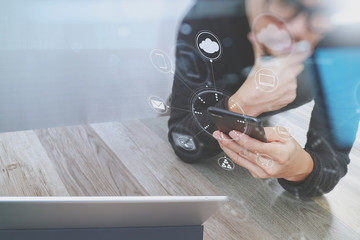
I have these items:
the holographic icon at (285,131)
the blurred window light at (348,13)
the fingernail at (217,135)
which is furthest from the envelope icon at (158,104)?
the blurred window light at (348,13)

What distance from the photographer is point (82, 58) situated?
63 centimetres

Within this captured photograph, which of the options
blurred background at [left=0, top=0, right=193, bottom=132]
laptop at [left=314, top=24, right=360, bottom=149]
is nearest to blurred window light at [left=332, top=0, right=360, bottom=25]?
laptop at [left=314, top=24, right=360, bottom=149]

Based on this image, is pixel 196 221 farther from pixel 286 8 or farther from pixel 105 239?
pixel 286 8

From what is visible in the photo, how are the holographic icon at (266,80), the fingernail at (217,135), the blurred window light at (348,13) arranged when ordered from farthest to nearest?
1. the fingernail at (217,135)
2. the holographic icon at (266,80)
3. the blurred window light at (348,13)

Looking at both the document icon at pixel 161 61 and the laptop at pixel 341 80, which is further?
the document icon at pixel 161 61

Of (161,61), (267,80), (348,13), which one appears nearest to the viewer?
(348,13)

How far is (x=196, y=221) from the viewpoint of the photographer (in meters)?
0.56

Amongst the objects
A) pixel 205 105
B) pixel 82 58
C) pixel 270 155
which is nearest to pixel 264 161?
pixel 270 155

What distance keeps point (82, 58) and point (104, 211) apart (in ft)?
0.84

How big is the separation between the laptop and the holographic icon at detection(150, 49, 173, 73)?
238mm

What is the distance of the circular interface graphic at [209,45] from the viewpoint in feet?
1.67

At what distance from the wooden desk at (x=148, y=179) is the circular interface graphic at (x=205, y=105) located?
70 millimetres

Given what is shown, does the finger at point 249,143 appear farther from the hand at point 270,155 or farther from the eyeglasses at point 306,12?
the eyeglasses at point 306,12

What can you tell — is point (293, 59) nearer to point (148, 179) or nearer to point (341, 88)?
point (341, 88)
